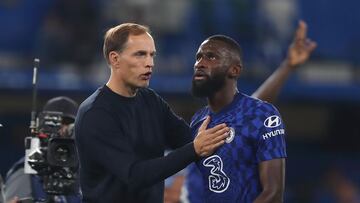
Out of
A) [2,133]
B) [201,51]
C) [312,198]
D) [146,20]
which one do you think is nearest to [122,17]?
[146,20]

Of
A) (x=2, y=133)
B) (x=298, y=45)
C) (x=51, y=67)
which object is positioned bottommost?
(x=2, y=133)

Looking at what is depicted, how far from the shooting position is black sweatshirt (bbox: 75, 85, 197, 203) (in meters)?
5.81

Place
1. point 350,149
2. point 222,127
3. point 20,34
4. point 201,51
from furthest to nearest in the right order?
point 350,149
point 20,34
point 201,51
point 222,127

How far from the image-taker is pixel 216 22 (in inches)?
553

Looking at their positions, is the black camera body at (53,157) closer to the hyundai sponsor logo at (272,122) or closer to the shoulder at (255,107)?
the shoulder at (255,107)

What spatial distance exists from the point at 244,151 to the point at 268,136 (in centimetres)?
18

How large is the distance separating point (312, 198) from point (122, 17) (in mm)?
3456

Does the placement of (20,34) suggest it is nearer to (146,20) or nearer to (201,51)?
(146,20)

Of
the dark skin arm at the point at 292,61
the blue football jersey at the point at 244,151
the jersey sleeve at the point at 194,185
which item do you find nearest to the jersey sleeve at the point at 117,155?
the blue football jersey at the point at 244,151

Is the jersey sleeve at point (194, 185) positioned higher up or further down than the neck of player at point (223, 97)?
further down

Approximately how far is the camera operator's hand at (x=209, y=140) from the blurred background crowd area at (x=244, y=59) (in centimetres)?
706

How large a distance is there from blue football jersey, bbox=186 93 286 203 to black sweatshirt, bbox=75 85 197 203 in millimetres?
331

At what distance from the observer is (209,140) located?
571cm

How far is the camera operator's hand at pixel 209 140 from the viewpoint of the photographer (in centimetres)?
570
